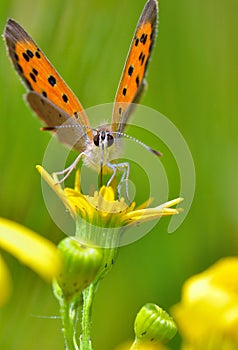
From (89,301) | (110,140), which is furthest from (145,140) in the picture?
(89,301)

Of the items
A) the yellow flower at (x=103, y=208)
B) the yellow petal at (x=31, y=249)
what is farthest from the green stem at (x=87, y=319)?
the yellow petal at (x=31, y=249)

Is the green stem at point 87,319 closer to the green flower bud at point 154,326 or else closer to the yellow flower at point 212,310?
the green flower bud at point 154,326

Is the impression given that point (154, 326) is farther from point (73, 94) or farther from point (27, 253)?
point (73, 94)

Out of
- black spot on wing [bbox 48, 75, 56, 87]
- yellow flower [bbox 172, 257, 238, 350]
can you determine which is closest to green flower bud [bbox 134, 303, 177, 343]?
yellow flower [bbox 172, 257, 238, 350]

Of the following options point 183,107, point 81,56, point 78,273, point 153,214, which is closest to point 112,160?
point 153,214

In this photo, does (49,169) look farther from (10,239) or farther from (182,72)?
(10,239)

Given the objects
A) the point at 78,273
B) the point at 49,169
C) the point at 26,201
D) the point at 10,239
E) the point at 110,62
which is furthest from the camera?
the point at 110,62
